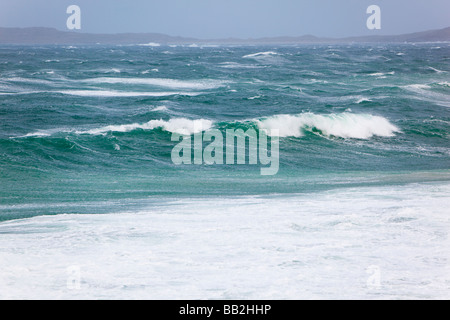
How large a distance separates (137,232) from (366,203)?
426cm

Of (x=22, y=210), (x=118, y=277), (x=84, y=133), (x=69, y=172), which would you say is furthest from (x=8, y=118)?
(x=118, y=277)

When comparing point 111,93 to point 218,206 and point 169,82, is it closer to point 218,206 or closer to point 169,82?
point 169,82

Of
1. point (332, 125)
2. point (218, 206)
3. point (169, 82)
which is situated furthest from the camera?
point (169, 82)

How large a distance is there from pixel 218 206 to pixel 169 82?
99.8 feet

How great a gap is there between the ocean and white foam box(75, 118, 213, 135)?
0.10 m

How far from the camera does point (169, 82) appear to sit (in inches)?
1606

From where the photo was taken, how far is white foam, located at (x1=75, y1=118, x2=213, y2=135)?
20.4 metres

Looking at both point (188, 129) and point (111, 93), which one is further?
point (111, 93)

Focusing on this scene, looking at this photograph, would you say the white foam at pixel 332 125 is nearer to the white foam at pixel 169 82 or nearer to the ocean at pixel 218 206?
the ocean at pixel 218 206
